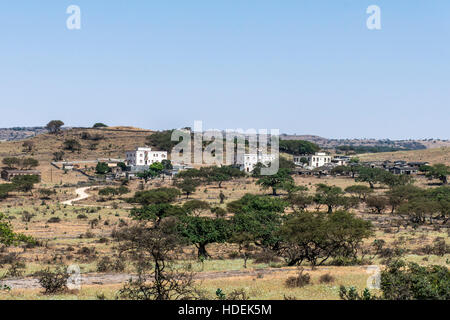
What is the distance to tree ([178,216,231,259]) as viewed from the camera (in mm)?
36406

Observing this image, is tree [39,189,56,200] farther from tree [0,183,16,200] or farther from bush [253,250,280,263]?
bush [253,250,280,263]

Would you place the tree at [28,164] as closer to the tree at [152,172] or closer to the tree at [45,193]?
the tree at [152,172]

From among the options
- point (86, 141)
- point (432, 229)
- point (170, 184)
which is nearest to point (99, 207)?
point (170, 184)

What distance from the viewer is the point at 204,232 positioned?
3694 cm

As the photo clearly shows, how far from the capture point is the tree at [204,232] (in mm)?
36406

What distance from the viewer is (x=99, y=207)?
66750mm

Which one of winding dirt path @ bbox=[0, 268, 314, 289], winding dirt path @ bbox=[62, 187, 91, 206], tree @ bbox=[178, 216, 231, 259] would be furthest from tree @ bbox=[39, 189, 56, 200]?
winding dirt path @ bbox=[0, 268, 314, 289]

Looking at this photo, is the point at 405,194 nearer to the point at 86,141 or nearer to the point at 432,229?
the point at 432,229

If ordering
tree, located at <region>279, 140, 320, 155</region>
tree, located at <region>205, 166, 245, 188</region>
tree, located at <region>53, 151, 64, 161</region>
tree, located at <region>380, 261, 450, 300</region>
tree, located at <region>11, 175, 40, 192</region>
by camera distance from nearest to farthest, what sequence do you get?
1. tree, located at <region>380, 261, 450, 300</region>
2. tree, located at <region>11, 175, 40, 192</region>
3. tree, located at <region>205, 166, 245, 188</region>
4. tree, located at <region>53, 151, 64, 161</region>
5. tree, located at <region>279, 140, 320, 155</region>

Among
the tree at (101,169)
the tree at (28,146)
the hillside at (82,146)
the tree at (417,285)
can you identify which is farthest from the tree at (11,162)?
the tree at (417,285)

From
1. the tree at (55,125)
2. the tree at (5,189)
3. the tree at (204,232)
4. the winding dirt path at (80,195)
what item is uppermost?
the tree at (55,125)

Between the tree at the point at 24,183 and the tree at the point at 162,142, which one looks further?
the tree at the point at 162,142

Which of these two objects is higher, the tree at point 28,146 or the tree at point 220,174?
the tree at point 28,146
